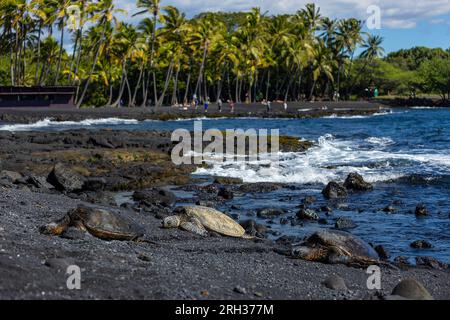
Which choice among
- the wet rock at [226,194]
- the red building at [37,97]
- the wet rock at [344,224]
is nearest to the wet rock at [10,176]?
the wet rock at [226,194]

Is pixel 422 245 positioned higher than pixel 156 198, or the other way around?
pixel 156 198

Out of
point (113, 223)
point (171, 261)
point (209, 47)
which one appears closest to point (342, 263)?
point (171, 261)

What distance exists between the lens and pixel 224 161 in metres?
27.8

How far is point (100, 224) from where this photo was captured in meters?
11.0

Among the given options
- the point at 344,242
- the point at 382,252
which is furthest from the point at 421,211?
the point at 344,242

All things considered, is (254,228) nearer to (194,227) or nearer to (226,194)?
(194,227)

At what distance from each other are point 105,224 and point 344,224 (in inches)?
264

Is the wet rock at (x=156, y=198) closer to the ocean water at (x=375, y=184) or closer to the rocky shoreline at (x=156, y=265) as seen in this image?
the rocky shoreline at (x=156, y=265)

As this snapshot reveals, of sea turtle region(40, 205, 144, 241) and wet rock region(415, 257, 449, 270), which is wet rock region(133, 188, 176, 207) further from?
wet rock region(415, 257, 449, 270)

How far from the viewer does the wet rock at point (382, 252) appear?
12.4 metres

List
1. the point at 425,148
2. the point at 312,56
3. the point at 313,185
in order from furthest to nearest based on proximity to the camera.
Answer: the point at 312,56 < the point at 425,148 < the point at 313,185
